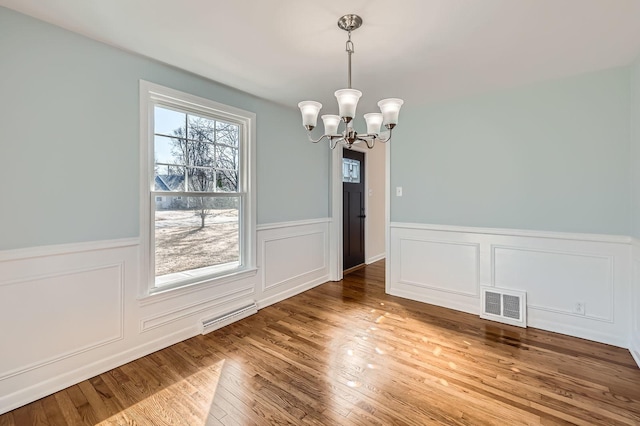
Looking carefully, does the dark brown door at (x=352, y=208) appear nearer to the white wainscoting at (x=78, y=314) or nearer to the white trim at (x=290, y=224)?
the white trim at (x=290, y=224)

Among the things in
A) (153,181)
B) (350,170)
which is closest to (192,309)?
(153,181)

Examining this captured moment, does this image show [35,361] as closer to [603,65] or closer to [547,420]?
[547,420]

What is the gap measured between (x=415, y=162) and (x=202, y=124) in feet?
8.25

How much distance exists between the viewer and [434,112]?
3.54 metres

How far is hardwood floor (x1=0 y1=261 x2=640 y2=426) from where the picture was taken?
1745 millimetres

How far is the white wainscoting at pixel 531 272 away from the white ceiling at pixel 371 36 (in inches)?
62.9

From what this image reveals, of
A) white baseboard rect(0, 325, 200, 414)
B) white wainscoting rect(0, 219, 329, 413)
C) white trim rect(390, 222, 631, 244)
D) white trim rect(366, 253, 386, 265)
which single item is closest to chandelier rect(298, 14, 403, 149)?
white wainscoting rect(0, 219, 329, 413)

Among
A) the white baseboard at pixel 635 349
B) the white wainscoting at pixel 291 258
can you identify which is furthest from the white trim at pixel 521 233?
the white wainscoting at pixel 291 258

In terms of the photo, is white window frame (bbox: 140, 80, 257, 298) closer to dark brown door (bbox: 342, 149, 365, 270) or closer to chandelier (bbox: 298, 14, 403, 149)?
chandelier (bbox: 298, 14, 403, 149)

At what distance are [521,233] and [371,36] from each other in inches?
96.3

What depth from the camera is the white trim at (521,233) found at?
2602 millimetres

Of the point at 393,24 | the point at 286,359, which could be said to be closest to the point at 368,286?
the point at 286,359

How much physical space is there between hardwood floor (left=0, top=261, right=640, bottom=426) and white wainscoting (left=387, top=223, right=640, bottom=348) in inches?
9.2

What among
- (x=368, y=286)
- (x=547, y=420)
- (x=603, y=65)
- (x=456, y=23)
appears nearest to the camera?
(x=547, y=420)
